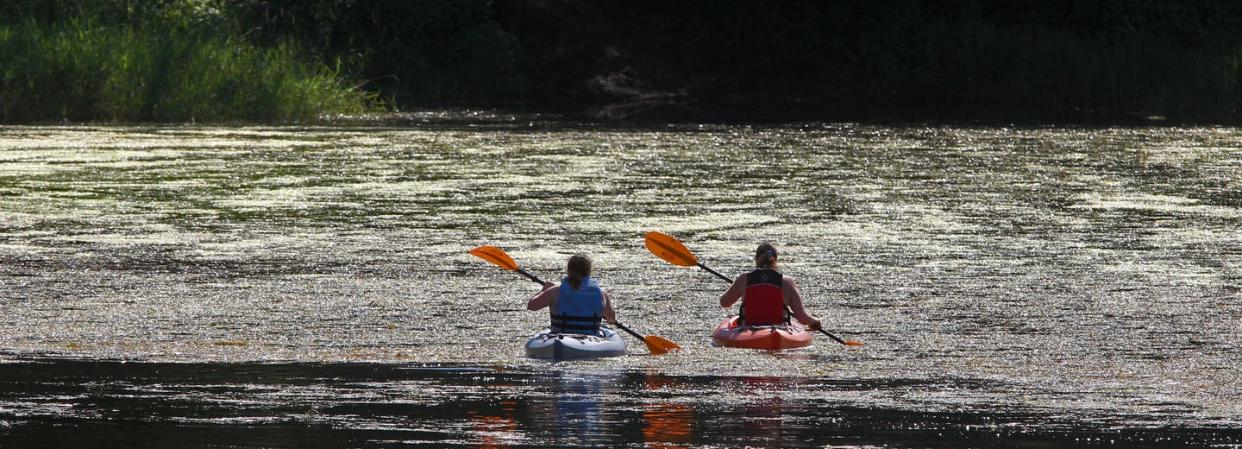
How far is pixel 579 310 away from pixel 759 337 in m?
0.87

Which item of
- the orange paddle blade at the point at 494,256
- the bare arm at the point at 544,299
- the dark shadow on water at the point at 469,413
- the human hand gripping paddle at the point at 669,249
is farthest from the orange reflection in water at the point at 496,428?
the human hand gripping paddle at the point at 669,249

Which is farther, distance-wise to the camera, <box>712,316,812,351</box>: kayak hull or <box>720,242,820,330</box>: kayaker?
<box>720,242,820,330</box>: kayaker

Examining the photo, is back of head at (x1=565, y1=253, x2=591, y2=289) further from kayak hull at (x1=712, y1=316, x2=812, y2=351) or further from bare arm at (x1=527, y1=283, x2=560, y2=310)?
kayak hull at (x1=712, y1=316, x2=812, y2=351)

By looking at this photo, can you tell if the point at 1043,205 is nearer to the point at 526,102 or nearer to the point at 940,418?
the point at 940,418

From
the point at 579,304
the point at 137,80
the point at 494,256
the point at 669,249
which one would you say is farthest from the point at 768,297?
the point at 137,80

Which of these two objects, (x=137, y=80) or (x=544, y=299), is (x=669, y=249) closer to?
(x=544, y=299)

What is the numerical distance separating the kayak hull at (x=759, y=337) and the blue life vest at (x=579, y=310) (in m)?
0.61

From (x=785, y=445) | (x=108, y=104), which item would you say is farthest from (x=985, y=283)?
(x=108, y=104)

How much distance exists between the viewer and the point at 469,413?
26.1ft

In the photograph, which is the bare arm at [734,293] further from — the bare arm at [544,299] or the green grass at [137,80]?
the green grass at [137,80]

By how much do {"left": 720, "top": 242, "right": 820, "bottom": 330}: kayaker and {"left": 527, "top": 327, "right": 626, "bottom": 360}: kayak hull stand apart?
2.33 ft

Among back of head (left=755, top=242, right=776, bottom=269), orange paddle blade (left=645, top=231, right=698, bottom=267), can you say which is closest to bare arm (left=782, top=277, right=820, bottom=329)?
back of head (left=755, top=242, right=776, bottom=269)

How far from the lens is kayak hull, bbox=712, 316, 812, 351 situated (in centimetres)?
995

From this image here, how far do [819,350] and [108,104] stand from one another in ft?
56.1
